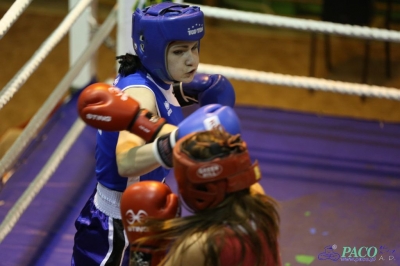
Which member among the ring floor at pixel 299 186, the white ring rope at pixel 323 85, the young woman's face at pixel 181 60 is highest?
the young woman's face at pixel 181 60

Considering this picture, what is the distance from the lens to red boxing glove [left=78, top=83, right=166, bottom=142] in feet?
4.61

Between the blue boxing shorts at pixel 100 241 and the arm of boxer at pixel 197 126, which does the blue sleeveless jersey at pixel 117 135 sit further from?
the arm of boxer at pixel 197 126

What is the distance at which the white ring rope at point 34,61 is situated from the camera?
2043mm

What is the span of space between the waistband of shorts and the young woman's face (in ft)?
1.12

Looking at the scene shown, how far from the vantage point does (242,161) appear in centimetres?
126

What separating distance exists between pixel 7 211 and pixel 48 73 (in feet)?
6.43

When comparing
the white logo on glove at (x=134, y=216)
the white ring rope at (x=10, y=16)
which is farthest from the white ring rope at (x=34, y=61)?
the white logo on glove at (x=134, y=216)

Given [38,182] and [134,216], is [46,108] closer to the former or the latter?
[38,182]

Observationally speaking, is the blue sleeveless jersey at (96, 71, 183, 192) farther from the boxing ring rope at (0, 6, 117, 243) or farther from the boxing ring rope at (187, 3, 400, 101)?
the boxing ring rope at (187, 3, 400, 101)

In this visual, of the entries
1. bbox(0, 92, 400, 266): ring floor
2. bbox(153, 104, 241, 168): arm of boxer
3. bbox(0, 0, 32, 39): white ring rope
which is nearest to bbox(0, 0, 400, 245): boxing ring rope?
bbox(0, 92, 400, 266): ring floor

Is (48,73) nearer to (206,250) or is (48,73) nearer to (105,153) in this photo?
Answer: (105,153)

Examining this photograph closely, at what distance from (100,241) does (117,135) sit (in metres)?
0.29

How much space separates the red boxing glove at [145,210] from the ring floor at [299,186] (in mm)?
977

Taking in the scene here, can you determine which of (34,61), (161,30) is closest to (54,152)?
(34,61)
